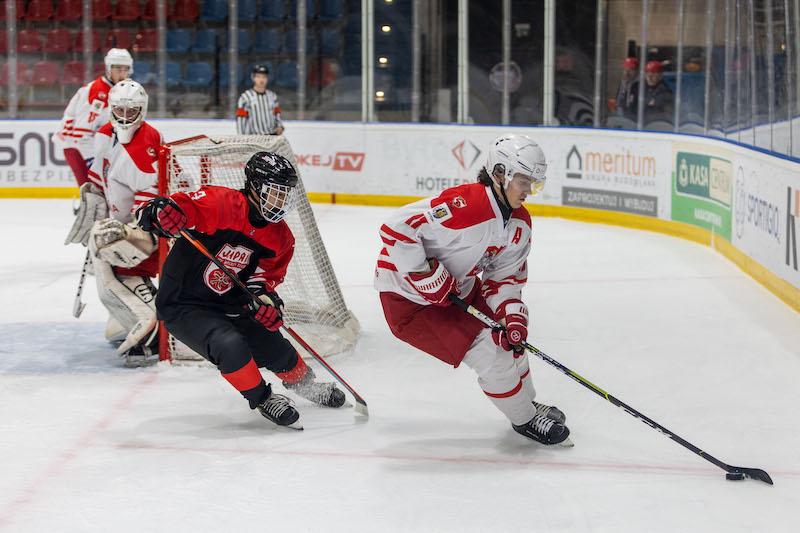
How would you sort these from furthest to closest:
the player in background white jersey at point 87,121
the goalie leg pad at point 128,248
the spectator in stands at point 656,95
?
the spectator in stands at point 656,95, the player in background white jersey at point 87,121, the goalie leg pad at point 128,248

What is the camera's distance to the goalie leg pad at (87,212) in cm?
426

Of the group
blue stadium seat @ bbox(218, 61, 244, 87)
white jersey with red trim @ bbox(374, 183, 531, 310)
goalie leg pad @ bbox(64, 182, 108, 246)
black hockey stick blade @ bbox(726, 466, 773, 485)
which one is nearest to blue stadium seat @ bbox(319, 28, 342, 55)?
blue stadium seat @ bbox(218, 61, 244, 87)

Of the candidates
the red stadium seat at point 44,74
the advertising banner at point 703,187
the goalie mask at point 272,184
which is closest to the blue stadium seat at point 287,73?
the red stadium seat at point 44,74

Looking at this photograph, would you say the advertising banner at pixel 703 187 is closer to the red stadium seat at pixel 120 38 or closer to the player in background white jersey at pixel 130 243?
the player in background white jersey at pixel 130 243

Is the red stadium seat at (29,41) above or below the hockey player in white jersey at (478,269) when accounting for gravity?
above

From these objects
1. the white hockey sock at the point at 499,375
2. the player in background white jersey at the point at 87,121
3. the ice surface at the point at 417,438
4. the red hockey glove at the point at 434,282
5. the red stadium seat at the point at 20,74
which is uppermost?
the red stadium seat at the point at 20,74

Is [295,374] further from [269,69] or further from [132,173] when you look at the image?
[269,69]

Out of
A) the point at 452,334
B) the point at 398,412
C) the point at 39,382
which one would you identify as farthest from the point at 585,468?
the point at 39,382

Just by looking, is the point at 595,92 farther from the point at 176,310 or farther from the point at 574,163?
the point at 176,310

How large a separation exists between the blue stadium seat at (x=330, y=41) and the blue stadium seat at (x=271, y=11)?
54 cm

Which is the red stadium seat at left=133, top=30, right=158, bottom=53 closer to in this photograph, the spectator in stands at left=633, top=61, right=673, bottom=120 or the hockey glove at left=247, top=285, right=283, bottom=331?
the spectator in stands at left=633, top=61, right=673, bottom=120

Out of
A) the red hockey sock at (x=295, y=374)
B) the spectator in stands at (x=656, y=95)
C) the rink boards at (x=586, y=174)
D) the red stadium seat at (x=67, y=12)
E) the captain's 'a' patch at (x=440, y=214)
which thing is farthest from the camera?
the red stadium seat at (x=67, y=12)

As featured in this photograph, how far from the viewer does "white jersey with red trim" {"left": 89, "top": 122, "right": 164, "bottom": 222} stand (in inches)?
152

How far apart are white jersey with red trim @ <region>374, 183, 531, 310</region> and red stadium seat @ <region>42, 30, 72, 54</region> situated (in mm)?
8077
